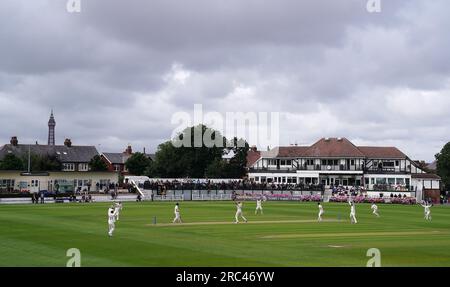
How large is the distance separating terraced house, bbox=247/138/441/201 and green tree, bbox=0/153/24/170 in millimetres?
45910

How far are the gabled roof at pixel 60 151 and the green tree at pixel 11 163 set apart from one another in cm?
1109

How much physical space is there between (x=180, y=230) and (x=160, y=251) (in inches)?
412

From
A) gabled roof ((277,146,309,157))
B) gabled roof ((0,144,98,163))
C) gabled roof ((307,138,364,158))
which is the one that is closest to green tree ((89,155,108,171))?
gabled roof ((0,144,98,163))

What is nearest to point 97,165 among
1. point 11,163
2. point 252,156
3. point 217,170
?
point 11,163

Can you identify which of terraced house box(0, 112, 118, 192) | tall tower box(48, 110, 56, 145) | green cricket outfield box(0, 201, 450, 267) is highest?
tall tower box(48, 110, 56, 145)

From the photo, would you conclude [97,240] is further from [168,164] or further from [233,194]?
[168,164]

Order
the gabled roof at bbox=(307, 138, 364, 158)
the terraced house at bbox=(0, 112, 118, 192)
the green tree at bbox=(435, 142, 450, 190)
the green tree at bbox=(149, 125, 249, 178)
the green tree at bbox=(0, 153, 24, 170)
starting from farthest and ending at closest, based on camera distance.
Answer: the green tree at bbox=(149, 125, 249, 178) → the green tree at bbox=(435, 142, 450, 190) → the green tree at bbox=(0, 153, 24, 170) → the gabled roof at bbox=(307, 138, 364, 158) → the terraced house at bbox=(0, 112, 118, 192)

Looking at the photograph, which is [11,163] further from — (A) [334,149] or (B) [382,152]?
(B) [382,152]

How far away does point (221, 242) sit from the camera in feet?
99.2

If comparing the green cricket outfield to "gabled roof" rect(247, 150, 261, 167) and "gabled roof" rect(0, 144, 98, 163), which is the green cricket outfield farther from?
"gabled roof" rect(247, 150, 261, 167)

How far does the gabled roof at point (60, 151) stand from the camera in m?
127

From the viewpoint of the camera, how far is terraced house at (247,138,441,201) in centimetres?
10506

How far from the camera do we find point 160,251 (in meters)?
26.4
